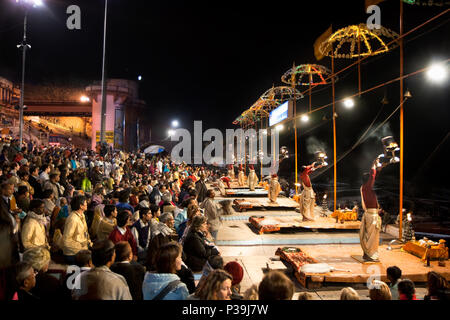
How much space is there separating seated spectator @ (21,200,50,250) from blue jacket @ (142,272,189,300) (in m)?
2.93

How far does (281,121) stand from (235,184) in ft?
26.9

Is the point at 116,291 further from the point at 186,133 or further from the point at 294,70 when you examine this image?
the point at 186,133

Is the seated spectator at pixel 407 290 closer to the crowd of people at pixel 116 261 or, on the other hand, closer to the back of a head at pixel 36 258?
the crowd of people at pixel 116 261

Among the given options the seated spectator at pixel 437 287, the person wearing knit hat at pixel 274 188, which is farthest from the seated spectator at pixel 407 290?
the person wearing knit hat at pixel 274 188

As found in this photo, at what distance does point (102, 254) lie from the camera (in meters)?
2.95

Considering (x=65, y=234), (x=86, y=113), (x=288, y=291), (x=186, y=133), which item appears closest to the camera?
(x=288, y=291)

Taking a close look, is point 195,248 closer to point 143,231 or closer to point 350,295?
point 143,231

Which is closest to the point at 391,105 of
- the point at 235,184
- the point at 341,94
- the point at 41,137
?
the point at 341,94

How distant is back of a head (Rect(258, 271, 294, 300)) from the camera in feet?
8.37

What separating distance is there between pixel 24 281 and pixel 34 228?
84.7 inches

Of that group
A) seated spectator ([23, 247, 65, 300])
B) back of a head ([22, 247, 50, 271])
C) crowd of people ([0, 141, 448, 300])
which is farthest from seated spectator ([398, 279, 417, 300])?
back of a head ([22, 247, 50, 271])

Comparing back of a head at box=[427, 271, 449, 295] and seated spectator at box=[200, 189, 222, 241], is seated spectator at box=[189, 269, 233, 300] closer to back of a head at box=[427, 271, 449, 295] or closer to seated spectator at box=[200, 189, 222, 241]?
Result: back of a head at box=[427, 271, 449, 295]

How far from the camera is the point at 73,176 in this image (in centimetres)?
1170

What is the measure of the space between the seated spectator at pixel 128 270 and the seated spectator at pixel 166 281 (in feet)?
2.12
